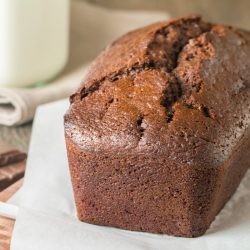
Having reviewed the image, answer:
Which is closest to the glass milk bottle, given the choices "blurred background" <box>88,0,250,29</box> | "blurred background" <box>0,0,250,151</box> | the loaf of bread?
"blurred background" <box>0,0,250,151</box>

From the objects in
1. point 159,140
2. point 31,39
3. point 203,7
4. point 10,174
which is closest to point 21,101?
point 31,39

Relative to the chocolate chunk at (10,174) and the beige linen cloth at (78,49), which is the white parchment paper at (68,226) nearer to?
the chocolate chunk at (10,174)

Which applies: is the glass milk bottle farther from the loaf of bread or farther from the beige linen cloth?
the loaf of bread

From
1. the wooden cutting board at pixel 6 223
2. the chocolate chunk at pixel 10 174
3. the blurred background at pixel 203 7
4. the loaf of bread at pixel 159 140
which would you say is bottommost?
the blurred background at pixel 203 7

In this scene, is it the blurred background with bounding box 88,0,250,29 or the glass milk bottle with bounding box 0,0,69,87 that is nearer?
the glass milk bottle with bounding box 0,0,69,87

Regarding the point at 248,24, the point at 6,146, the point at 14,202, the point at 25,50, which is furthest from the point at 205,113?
the point at 248,24

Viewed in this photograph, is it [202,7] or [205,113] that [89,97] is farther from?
[202,7]

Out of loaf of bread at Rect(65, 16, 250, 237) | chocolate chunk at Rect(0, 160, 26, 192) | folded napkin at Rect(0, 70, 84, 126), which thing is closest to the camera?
loaf of bread at Rect(65, 16, 250, 237)

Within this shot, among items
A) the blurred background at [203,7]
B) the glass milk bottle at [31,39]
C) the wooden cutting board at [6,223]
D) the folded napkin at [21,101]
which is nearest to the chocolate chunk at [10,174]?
the wooden cutting board at [6,223]
